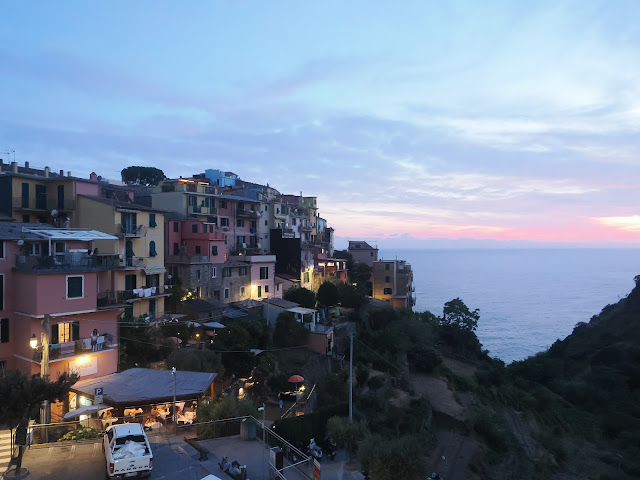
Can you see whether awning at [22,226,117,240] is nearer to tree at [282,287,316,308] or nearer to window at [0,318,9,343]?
window at [0,318,9,343]

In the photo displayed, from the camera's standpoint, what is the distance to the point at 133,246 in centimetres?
2950

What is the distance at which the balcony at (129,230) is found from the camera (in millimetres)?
27942

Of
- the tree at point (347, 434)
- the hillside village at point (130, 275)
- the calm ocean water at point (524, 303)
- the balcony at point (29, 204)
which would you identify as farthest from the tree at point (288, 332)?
the calm ocean water at point (524, 303)

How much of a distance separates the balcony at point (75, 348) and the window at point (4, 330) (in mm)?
1818

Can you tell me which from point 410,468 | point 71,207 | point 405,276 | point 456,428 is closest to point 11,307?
point 71,207

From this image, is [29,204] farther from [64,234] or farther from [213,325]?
[213,325]

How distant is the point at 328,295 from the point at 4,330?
1096 inches

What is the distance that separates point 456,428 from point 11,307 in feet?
94.6

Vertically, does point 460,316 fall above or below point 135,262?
below

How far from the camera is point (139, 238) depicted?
1176 inches

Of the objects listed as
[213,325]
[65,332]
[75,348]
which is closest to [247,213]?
[213,325]

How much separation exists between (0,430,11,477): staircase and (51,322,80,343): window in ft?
16.5

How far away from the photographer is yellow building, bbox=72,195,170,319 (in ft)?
91.2

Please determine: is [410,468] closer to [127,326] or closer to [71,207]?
[127,326]
